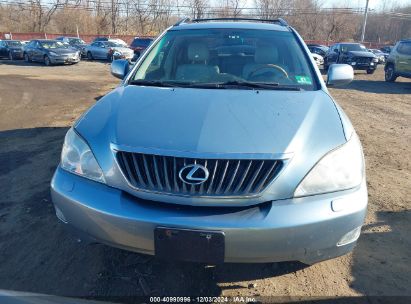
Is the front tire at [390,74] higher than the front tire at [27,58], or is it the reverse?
the front tire at [390,74]

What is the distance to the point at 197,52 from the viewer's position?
3750mm

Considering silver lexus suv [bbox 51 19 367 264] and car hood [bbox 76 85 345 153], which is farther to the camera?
car hood [bbox 76 85 345 153]

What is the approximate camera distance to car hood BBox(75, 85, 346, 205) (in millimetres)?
2107

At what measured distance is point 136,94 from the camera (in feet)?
9.57

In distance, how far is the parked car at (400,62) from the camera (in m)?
14.9

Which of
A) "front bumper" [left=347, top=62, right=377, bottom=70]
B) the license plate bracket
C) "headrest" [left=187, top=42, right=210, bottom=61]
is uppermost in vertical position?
"headrest" [left=187, top=42, right=210, bottom=61]

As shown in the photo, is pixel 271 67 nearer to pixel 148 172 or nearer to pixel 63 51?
pixel 148 172

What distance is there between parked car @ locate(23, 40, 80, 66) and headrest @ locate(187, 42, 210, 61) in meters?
20.2

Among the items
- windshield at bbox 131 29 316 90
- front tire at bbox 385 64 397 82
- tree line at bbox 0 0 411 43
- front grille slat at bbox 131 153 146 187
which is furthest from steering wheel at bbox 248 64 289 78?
tree line at bbox 0 0 411 43

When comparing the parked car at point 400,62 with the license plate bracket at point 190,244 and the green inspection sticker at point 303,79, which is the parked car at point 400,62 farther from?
the license plate bracket at point 190,244

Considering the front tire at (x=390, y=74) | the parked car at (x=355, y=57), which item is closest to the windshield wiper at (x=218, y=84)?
the front tire at (x=390, y=74)

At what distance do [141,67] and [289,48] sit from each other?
4.63 feet

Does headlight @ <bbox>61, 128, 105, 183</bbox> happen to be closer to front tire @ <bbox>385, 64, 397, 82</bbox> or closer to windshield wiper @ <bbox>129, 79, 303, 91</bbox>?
windshield wiper @ <bbox>129, 79, 303, 91</bbox>

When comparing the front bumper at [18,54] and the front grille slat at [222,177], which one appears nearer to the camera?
the front grille slat at [222,177]
